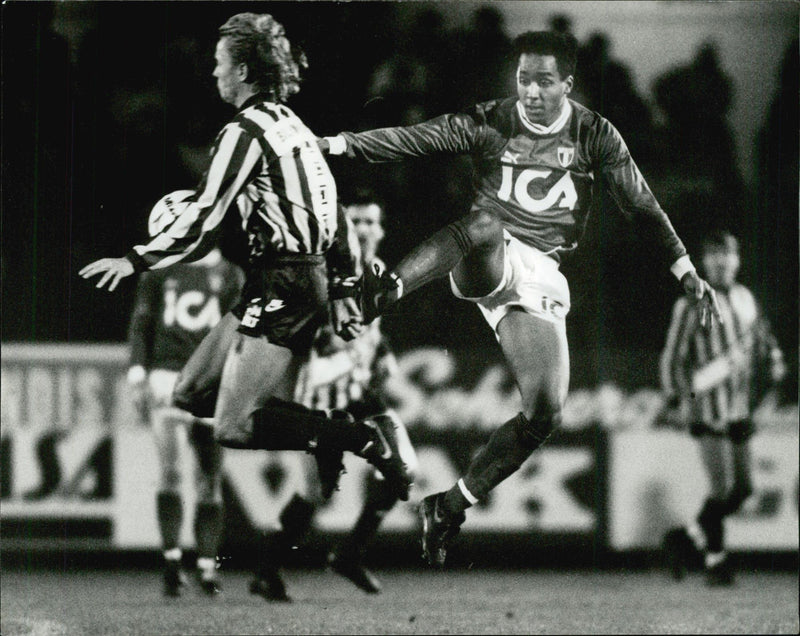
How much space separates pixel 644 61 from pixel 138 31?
245cm

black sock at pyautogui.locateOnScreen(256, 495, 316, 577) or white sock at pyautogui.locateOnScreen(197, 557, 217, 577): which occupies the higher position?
black sock at pyautogui.locateOnScreen(256, 495, 316, 577)

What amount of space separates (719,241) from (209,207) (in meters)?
3.23

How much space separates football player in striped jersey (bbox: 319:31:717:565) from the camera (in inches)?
175

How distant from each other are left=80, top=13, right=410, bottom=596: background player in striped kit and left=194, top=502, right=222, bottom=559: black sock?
1.99m

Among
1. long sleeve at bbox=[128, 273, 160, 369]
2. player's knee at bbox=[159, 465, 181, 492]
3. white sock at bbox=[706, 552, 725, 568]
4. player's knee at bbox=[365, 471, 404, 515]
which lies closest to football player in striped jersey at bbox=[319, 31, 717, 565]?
player's knee at bbox=[365, 471, 404, 515]

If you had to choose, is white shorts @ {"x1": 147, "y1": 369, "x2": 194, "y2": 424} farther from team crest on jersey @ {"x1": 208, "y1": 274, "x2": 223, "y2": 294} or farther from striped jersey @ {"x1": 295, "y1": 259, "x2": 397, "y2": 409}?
striped jersey @ {"x1": 295, "y1": 259, "x2": 397, "y2": 409}

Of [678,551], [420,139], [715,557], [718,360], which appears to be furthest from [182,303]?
[715,557]

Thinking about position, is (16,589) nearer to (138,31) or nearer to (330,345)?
(330,345)

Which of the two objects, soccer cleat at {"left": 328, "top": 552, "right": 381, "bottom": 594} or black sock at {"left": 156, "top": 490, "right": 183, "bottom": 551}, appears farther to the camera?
black sock at {"left": 156, "top": 490, "right": 183, "bottom": 551}

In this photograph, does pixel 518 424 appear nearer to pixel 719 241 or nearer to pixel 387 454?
pixel 387 454

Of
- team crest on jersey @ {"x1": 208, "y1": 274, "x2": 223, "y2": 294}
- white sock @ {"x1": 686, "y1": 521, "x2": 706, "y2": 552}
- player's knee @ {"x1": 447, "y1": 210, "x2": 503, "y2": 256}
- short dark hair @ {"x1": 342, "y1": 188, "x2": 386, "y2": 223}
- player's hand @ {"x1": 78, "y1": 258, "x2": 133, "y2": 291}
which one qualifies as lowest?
white sock @ {"x1": 686, "y1": 521, "x2": 706, "y2": 552}

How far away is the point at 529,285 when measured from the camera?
4.54m

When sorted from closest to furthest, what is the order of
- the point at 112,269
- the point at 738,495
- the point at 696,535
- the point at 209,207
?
1. the point at 112,269
2. the point at 209,207
3. the point at 738,495
4. the point at 696,535

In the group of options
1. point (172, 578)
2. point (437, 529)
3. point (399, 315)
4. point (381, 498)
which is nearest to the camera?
point (437, 529)
